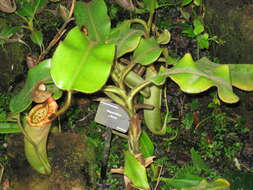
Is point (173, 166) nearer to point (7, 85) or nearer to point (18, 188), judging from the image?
point (18, 188)

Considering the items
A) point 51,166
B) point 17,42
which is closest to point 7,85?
point 17,42

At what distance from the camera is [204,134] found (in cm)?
183

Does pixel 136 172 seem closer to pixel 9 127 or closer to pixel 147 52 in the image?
pixel 147 52

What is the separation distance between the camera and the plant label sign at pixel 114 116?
153 cm

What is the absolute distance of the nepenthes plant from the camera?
3.61 ft

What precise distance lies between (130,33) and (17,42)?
768 millimetres

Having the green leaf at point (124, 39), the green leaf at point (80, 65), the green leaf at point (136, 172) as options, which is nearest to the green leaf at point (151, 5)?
the green leaf at point (124, 39)

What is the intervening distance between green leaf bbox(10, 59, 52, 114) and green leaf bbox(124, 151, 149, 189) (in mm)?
461

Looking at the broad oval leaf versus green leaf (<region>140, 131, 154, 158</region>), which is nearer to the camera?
the broad oval leaf

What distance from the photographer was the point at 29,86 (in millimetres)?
1380

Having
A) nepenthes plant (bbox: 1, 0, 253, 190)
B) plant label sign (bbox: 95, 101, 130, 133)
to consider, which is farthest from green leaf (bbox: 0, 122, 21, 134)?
plant label sign (bbox: 95, 101, 130, 133)

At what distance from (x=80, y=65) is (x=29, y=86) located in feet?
1.22

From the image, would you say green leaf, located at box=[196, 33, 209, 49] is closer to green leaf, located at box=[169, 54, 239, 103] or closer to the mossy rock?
the mossy rock

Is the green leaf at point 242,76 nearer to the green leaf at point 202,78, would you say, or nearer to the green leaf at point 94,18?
the green leaf at point 202,78
